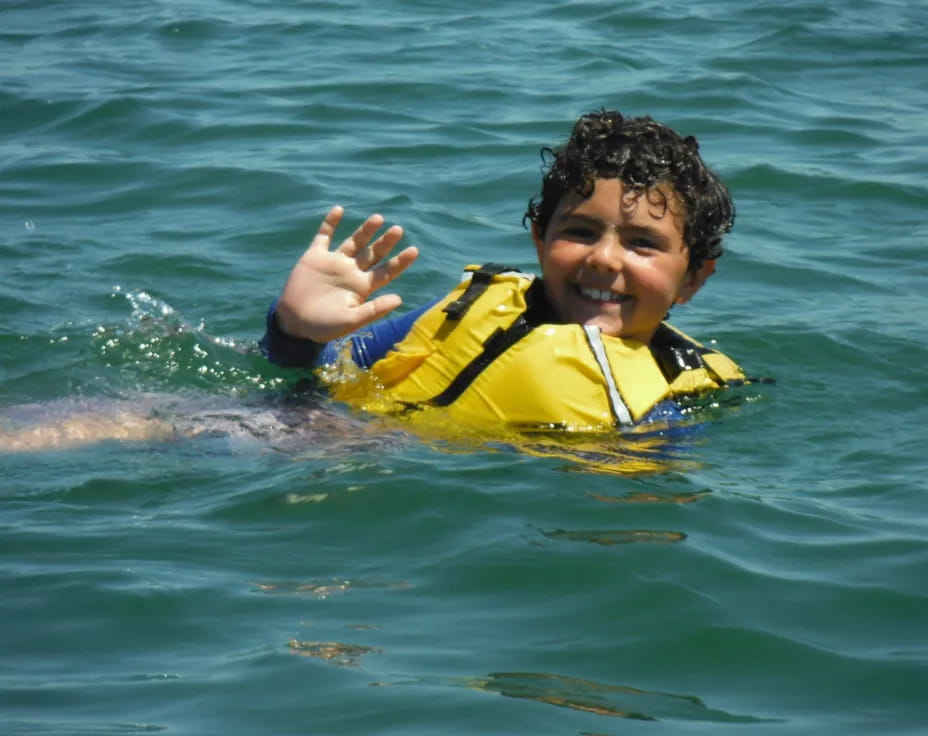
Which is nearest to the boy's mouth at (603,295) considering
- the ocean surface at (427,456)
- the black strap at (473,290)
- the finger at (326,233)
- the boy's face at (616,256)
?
the boy's face at (616,256)

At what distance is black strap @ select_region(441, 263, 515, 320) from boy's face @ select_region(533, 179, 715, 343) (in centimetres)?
26

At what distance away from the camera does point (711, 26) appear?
13344 mm

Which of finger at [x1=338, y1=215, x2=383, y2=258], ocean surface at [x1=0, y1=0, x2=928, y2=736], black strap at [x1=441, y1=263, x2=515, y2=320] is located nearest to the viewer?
ocean surface at [x1=0, y1=0, x2=928, y2=736]

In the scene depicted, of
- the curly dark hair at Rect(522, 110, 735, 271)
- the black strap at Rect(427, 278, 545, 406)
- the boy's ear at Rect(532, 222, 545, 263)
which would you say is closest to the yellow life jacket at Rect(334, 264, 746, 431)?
the black strap at Rect(427, 278, 545, 406)

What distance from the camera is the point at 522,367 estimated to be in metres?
5.78

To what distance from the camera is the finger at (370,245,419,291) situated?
552cm

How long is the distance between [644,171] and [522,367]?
855 mm

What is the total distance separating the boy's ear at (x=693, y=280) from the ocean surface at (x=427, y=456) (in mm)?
443

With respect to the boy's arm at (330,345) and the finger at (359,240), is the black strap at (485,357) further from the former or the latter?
the finger at (359,240)

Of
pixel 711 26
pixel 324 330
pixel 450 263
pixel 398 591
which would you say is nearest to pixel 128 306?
pixel 450 263

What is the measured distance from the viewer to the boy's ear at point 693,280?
243 inches

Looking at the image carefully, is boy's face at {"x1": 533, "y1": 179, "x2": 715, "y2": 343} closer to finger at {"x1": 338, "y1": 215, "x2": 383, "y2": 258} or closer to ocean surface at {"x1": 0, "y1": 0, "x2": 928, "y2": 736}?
ocean surface at {"x1": 0, "y1": 0, "x2": 928, "y2": 736}

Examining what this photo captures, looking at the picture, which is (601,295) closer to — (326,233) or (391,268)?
(391,268)

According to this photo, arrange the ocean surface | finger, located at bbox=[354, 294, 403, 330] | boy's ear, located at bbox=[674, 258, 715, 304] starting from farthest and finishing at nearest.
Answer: boy's ear, located at bbox=[674, 258, 715, 304] < finger, located at bbox=[354, 294, 403, 330] < the ocean surface
